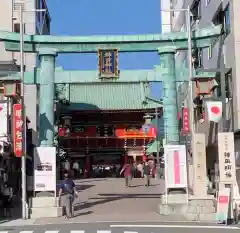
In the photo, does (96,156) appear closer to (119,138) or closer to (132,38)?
(119,138)

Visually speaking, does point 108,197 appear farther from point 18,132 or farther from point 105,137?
point 105,137

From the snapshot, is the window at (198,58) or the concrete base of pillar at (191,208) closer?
the concrete base of pillar at (191,208)

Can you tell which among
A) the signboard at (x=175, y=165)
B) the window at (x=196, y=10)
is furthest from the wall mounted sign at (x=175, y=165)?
the window at (x=196, y=10)

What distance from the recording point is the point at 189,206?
821 inches

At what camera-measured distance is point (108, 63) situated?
887 inches

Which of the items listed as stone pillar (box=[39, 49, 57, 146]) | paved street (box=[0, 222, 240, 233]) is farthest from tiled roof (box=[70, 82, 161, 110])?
paved street (box=[0, 222, 240, 233])

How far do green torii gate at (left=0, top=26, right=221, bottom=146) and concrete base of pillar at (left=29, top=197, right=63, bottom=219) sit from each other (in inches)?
93.7

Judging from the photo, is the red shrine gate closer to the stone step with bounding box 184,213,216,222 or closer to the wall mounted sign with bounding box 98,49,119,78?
the wall mounted sign with bounding box 98,49,119,78

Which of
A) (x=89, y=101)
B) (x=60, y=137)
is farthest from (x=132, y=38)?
(x=89, y=101)

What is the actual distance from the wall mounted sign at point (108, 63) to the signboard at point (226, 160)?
5.49 metres

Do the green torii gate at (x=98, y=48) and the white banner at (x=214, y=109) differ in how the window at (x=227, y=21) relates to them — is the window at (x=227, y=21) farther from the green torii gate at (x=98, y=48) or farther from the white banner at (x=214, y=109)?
the white banner at (x=214, y=109)

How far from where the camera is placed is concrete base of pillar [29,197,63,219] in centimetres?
2097

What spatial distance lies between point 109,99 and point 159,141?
285 inches

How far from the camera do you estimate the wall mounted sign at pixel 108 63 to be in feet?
73.5
